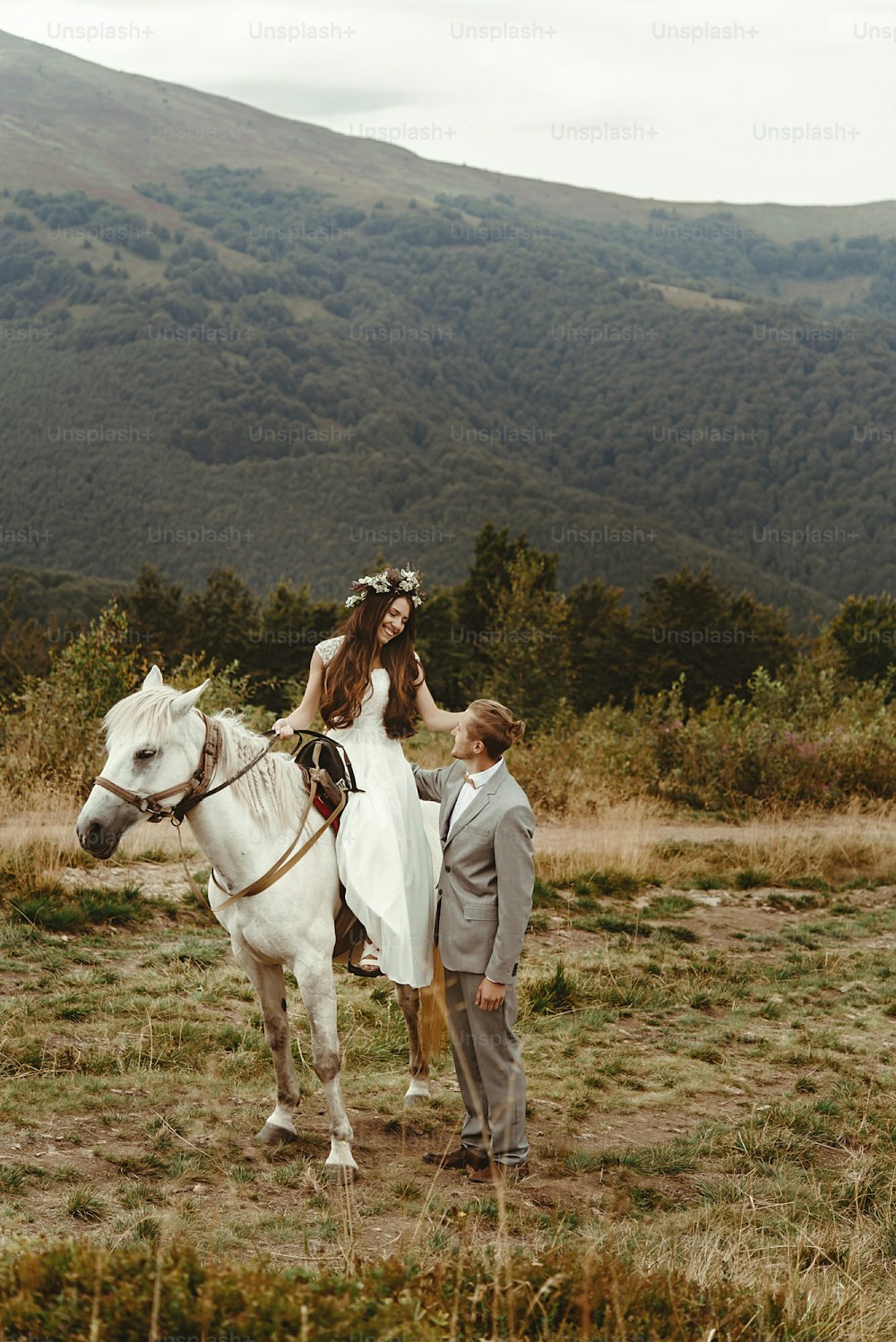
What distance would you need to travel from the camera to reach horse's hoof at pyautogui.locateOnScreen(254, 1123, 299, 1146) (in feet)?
17.1

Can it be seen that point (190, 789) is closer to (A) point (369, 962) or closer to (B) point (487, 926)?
(A) point (369, 962)

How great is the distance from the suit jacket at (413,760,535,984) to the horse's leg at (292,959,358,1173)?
0.53 m

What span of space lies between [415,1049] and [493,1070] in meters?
1.08

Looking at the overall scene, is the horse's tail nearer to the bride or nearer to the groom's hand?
the bride

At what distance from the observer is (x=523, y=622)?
26.9 meters

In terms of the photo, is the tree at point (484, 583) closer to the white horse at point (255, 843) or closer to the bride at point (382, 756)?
the bride at point (382, 756)

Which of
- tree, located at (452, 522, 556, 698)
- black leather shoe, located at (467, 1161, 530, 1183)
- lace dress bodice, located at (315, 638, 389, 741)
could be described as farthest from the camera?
tree, located at (452, 522, 556, 698)

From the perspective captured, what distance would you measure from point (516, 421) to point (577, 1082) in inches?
7422

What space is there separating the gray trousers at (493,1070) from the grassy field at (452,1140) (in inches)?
8.1

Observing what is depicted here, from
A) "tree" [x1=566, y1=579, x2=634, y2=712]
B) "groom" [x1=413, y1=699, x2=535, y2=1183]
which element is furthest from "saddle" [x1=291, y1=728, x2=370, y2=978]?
"tree" [x1=566, y1=579, x2=634, y2=712]

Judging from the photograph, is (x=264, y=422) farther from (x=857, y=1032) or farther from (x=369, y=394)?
(x=857, y=1032)

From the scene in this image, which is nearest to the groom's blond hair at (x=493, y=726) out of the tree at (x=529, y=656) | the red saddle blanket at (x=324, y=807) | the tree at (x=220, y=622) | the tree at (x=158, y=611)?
the red saddle blanket at (x=324, y=807)

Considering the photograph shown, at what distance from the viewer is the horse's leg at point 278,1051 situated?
5.22 meters

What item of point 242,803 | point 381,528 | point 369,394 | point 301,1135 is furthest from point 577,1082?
point 369,394
